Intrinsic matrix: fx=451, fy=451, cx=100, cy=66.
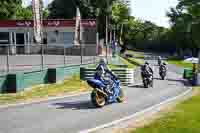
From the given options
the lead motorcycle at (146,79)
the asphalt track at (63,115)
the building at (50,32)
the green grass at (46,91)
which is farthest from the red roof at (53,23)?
the asphalt track at (63,115)

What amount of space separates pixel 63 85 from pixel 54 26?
2882 cm

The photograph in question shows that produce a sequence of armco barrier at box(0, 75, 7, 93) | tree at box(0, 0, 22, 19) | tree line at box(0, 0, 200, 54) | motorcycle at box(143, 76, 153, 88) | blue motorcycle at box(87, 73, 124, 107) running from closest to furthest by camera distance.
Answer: blue motorcycle at box(87, 73, 124, 107) < armco barrier at box(0, 75, 7, 93) < motorcycle at box(143, 76, 153, 88) < tree at box(0, 0, 22, 19) < tree line at box(0, 0, 200, 54)

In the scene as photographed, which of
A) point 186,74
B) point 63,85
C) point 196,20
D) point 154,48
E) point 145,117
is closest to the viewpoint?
point 145,117

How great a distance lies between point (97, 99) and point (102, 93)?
1.41 feet

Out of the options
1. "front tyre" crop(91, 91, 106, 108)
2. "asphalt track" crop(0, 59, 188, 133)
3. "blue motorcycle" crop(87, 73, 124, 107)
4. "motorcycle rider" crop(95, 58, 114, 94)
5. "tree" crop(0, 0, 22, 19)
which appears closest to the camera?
"asphalt track" crop(0, 59, 188, 133)

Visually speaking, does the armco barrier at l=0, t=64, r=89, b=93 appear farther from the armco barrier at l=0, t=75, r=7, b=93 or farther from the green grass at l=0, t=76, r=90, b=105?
the green grass at l=0, t=76, r=90, b=105

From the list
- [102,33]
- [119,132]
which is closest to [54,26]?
[102,33]

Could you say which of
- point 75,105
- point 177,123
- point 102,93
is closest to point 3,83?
point 75,105

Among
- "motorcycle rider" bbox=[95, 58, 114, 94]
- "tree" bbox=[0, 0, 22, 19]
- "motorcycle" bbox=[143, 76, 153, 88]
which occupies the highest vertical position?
"tree" bbox=[0, 0, 22, 19]

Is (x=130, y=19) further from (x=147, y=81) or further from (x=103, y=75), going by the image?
(x=103, y=75)

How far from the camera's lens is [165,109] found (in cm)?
1572

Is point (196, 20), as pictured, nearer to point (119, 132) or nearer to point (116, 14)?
point (116, 14)

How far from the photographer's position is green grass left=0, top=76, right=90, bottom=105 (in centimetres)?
1741

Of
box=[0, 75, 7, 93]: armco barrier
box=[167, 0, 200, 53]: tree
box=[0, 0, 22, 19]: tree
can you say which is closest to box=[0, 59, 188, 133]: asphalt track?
box=[0, 75, 7, 93]: armco barrier
